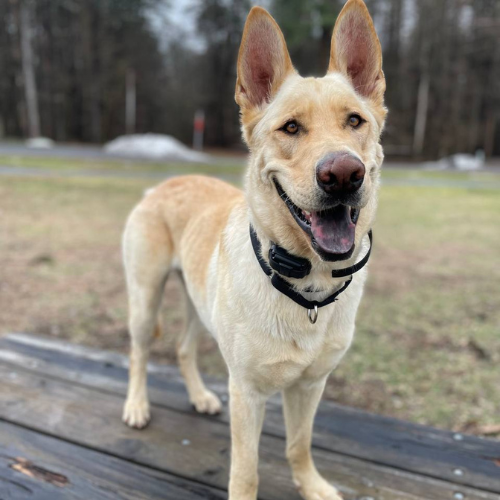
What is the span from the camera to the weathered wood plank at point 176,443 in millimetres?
2305

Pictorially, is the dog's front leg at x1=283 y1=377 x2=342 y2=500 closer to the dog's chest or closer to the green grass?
the dog's chest

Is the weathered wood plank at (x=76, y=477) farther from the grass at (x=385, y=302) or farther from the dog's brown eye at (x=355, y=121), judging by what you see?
the dog's brown eye at (x=355, y=121)

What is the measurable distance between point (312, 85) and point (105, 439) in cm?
213

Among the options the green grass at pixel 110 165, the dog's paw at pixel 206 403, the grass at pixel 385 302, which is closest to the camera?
the dog's paw at pixel 206 403

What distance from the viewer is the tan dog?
1734mm

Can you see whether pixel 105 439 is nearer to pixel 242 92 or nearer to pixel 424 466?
pixel 424 466

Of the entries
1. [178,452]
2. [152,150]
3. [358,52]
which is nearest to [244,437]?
[178,452]

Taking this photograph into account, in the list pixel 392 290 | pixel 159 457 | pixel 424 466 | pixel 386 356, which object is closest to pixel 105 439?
pixel 159 457

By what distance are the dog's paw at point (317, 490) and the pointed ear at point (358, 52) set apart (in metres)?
1.84

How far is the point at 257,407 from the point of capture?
2068 mm

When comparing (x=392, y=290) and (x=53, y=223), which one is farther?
(x=53, y=223)

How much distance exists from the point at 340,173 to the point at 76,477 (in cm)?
191

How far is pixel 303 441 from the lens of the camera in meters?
2.26

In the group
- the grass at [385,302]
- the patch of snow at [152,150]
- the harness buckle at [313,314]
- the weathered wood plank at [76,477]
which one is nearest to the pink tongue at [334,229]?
the harness buckle at [313,314]
